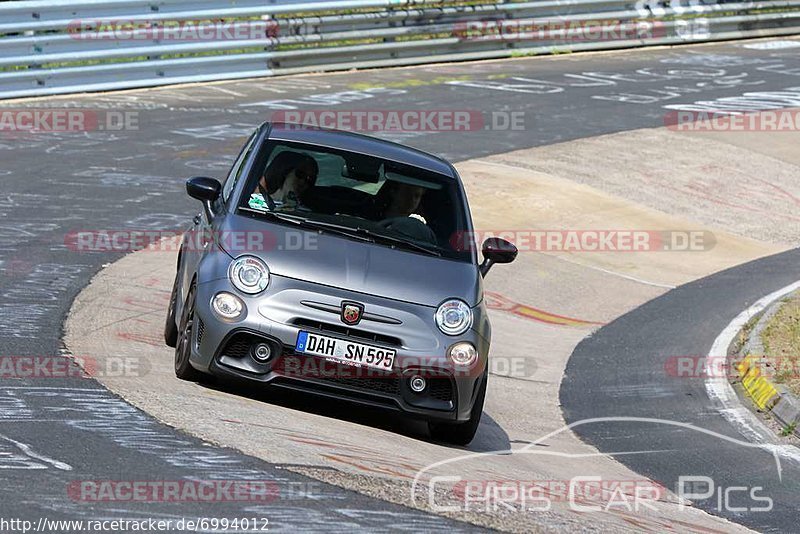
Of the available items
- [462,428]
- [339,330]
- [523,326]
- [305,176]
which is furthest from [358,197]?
[523,326]

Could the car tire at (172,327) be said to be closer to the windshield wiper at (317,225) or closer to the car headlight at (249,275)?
the windshield wiper at (317,225)

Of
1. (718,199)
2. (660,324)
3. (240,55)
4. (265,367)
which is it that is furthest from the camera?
(240,55)

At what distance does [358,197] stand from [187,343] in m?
1.54

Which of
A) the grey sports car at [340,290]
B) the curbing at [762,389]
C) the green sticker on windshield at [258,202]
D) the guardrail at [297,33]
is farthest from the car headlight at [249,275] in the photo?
the guardrail at [297,33]

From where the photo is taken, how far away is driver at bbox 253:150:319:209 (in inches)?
340

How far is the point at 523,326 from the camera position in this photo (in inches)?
506

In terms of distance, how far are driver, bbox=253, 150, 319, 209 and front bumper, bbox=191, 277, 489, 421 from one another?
1028 mm

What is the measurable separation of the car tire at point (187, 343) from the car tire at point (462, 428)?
1458 mm

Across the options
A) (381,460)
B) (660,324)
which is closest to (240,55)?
(660,324)

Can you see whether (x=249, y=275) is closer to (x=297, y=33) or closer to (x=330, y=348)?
(x=330, y=348)

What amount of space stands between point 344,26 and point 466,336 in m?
16.5

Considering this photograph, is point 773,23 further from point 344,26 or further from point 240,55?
point 240,55

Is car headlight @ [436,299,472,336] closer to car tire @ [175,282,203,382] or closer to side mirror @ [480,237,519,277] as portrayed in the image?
side mirror @ [480,237,519,277]

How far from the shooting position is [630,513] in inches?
282
